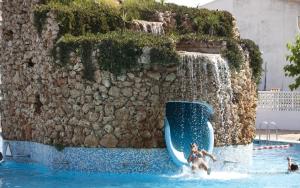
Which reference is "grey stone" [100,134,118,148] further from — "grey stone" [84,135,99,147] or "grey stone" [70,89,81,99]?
"grey stone" [70,89,81,99]

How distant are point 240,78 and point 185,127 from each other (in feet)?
6.89

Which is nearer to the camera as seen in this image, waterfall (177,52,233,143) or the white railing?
waterfall (177,52,233,143)

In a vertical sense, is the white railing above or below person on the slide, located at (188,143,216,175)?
above

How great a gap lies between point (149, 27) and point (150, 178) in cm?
470

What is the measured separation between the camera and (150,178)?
14.2 meters

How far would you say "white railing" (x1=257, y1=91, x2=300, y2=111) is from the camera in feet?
93.1

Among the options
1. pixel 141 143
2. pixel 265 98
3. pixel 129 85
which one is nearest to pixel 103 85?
pixel 129 85

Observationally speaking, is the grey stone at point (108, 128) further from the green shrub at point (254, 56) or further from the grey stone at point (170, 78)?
the green shrub at point (254, 56)

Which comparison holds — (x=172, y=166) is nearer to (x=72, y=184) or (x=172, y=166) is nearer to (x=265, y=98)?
(x=72, y=184)

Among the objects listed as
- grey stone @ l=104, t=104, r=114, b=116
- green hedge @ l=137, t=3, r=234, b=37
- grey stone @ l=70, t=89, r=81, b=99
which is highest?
green hedge @ l=137, t=3, r=234, b=37

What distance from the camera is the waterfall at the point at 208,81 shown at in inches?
578

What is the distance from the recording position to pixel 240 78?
631 inches

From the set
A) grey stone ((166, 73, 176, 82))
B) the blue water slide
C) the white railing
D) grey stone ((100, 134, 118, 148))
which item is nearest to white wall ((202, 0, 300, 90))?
the white railing

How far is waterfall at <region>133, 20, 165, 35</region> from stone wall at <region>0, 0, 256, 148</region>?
2.37 meters
